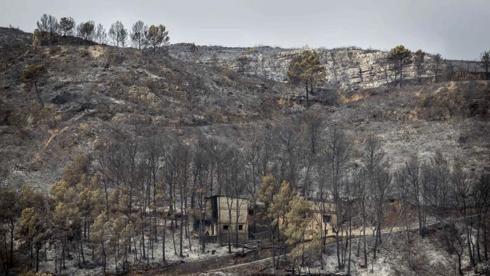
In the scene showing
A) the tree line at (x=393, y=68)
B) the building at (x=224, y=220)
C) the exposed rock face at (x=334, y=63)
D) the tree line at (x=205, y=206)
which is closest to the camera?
the tree line at (x=205, y=206)

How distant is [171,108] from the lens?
9219cm

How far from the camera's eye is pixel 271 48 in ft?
527

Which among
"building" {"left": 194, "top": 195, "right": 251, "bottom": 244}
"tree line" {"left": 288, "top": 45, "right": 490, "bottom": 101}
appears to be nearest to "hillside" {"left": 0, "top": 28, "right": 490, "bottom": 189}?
"tree line" {"left": 288, "top": 45, "right": 490, "bottom": 101}

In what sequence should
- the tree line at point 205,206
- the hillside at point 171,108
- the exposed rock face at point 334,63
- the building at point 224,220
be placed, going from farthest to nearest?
the exposed rock face at point 334,63 → the hillside at point 171,108 → the building at point 224,220 → the tree line at point 205,206

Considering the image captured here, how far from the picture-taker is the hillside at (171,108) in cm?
7406

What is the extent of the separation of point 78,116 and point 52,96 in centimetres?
996

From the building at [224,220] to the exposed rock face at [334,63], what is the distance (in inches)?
2765

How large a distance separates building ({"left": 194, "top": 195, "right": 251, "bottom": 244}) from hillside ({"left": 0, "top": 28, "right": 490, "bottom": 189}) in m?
21.2

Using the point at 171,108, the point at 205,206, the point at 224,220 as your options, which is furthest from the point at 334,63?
the point at 205,206

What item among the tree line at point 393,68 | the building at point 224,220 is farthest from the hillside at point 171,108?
the building at point 224,220

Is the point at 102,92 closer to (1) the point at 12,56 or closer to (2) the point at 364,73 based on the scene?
(1) the point at 12,56

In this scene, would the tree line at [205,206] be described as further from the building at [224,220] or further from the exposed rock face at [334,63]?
the exposed rock face at [334,63]

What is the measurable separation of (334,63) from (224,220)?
90.7 meters

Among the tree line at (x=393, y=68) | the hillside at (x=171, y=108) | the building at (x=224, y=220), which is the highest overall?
the tree line at (x=393, y=68)
